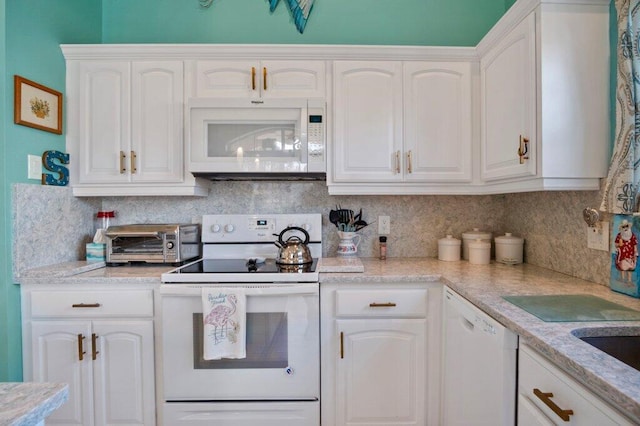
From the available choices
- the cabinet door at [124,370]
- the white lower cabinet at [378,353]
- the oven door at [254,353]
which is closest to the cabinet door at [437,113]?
the white lower cabinet at [378,353]

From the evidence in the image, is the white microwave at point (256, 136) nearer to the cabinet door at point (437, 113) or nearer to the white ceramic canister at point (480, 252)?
the cabinet door at point (437, 113)

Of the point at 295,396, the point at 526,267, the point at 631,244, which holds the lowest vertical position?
the point at 295,396

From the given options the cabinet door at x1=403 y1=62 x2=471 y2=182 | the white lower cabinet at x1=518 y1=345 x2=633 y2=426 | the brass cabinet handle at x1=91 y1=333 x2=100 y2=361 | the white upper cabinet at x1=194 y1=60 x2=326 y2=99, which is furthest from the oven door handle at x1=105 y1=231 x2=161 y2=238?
the white lower cabinet at x1=518 y1=345 x2=633 y2=426

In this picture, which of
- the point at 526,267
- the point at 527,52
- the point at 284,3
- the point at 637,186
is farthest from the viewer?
the point at 284,3

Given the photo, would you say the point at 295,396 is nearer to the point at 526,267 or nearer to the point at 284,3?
the point at 526,267

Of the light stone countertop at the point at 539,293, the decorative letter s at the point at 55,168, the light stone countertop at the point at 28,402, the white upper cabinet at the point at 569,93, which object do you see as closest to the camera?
the light stone countertop at the point at 28,402

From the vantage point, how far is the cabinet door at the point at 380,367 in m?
1.67

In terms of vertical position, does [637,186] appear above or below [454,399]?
above

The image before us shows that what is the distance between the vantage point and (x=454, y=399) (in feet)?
4.91

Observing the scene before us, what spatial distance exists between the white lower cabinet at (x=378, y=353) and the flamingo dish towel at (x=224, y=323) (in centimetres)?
40

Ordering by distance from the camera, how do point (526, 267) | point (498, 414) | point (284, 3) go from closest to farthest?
point (498, 414) < point (526, 267) < point (284, 3)

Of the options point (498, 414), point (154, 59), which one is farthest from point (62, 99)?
point (498, 414)

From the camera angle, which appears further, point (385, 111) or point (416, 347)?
point (385, 111)

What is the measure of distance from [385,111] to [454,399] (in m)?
1.49
